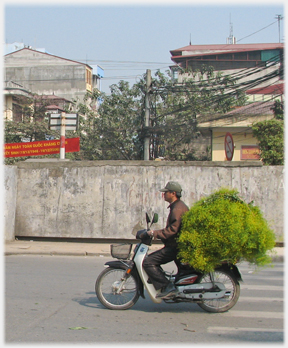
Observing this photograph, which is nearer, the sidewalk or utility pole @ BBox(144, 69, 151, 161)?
the sidewalk

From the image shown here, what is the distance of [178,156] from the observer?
26141 millimetres

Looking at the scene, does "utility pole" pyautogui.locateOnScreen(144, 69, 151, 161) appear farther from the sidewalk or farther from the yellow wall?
the yellow wall

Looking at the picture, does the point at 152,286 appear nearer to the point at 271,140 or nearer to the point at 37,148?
the point at 37,148

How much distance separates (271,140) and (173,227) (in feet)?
48.1

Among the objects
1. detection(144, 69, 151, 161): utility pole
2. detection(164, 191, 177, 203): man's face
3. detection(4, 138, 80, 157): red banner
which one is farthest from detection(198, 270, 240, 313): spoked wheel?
detection(144, 69, 151, 161): utility pole

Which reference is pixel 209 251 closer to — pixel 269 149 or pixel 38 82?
pixel 269 149

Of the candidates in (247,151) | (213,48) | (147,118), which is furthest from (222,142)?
(213,48)

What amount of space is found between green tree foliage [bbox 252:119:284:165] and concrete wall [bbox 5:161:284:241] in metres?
5.95

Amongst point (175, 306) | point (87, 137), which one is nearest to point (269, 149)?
point (87, 137)

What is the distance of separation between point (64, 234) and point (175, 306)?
7.08 meters

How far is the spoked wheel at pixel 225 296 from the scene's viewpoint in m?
5.76

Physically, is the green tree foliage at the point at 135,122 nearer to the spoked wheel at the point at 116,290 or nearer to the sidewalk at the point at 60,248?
the sidewalk at the point at 60,248

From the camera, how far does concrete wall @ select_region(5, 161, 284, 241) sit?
1238cm

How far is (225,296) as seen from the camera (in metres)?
5.73
